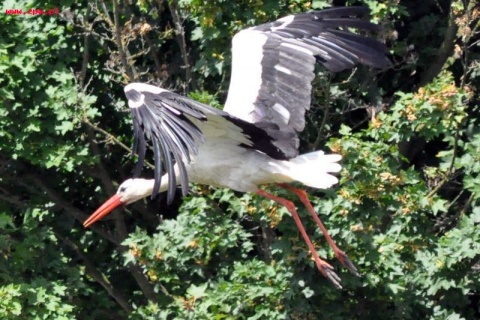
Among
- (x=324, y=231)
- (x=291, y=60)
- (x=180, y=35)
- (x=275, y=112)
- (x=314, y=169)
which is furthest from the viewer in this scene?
(x=180, y=35)

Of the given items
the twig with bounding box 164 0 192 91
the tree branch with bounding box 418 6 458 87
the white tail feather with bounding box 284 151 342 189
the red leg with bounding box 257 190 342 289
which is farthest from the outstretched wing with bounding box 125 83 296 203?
the tree branch with bounding box 418 6 458 87

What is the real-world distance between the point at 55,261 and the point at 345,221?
2623 millimetres

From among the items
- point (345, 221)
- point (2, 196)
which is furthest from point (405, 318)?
point (2, 196)

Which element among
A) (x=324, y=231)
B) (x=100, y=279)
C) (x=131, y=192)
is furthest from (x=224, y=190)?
(x=100, y=279)

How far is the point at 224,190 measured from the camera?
14.7 m

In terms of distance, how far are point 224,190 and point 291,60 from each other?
6.39 ft

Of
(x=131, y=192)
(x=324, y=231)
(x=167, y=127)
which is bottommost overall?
(x=324, y=231)

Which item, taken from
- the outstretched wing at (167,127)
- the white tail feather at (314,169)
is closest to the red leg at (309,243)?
the white tail feather at (314,169)

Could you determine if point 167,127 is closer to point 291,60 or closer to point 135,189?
point 291,60

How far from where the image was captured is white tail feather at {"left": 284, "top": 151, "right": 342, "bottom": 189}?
1211 cm

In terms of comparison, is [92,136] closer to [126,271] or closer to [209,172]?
[126,271]

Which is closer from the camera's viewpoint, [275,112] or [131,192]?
[275,112]

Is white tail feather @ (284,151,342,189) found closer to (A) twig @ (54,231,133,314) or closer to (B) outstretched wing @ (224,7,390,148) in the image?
(B) outstretched wing @ (224,7,390,148)

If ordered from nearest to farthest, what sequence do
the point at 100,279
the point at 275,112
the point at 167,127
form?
the point at 167,127, the point at 275,112, the point at 100,279
